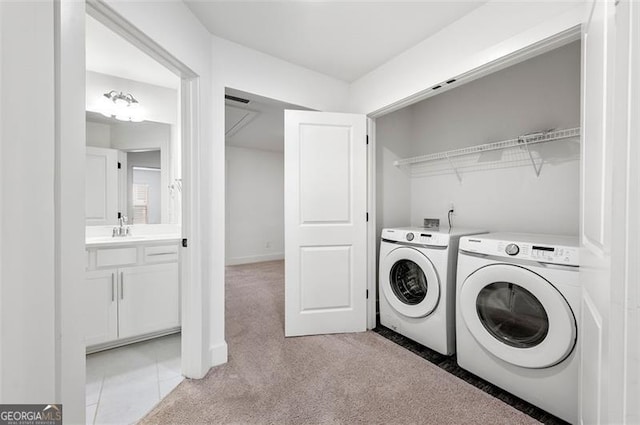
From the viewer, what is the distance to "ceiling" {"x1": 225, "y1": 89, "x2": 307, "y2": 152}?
10.3 feet

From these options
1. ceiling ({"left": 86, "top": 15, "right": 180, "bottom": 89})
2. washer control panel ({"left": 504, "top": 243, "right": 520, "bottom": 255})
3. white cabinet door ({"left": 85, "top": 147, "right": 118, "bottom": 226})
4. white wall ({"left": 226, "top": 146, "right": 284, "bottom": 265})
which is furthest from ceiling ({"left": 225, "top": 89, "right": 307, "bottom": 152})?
washer control panel ({"left": 504, "top": 243, "right": 520, "bottom": 255})

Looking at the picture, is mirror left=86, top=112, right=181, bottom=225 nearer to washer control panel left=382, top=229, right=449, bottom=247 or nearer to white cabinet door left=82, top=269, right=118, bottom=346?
white cabinet door left=82, top=269, right=118, bottom=346

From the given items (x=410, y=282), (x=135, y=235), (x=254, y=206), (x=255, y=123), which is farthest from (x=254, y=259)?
(x=410, y=282)

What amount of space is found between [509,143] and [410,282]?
1398mm

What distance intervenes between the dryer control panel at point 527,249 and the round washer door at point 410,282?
1.17 feet

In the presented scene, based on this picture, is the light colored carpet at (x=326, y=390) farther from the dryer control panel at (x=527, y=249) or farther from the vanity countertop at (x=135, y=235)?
the vanity countertop at (x=135, y=235)

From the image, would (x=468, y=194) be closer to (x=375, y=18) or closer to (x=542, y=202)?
(x=542, y=202)

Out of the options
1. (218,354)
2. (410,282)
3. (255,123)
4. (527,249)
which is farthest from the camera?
(255,123)

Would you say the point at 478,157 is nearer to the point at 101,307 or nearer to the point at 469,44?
the point at 469,44

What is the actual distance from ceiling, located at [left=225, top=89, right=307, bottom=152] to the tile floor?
2085 mm

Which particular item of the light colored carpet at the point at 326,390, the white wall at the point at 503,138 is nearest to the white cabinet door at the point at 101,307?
the light colored carpet at the point at 326,390

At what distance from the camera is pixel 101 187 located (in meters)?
2.50

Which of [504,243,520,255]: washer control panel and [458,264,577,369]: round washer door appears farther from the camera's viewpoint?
[504,243,520,255]: washer control panel

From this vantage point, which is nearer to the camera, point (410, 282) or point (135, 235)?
point (410, 282)
